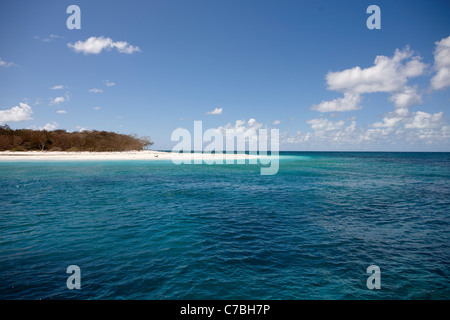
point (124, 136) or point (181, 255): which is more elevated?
point (124, 136)

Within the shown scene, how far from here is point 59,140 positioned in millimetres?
83812

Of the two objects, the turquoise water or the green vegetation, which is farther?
the green vegetation

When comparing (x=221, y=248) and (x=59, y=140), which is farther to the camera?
(x=59, y=140)

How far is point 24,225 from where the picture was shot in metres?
11.8

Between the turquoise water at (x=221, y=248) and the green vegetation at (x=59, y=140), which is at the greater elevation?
the green vegetation at (x=59, y=140)

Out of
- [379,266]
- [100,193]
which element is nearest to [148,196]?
[100,193]

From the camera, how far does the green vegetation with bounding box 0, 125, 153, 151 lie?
250 feet

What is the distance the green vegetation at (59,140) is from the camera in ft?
250

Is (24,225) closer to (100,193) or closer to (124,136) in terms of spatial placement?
(100,193)

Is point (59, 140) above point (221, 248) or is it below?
above

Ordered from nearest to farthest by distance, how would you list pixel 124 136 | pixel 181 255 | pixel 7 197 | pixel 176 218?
pixel 181 255 → pixel 176 218 → pixel 7 197 → pixel 124 136

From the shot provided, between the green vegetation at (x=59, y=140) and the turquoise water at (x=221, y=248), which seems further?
the green vegetation at (x=59, y=140)

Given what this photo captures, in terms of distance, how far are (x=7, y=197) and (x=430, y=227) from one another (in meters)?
30.7

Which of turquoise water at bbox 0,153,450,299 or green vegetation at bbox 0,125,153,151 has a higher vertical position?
green vegetation at bbox 0,125,153,151
